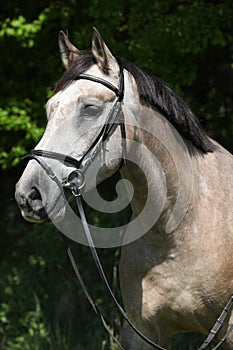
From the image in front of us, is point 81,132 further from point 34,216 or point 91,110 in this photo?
point 34,216

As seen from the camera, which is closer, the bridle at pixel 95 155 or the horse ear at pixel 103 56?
the bridle at pixel 95 155

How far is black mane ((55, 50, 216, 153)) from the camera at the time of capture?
11.7 ft

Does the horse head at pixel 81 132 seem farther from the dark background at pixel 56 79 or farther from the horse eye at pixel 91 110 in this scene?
the dark background at pixel 56 79

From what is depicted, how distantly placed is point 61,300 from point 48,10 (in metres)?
2.89

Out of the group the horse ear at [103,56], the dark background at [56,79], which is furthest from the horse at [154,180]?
the dark background at [56,79]

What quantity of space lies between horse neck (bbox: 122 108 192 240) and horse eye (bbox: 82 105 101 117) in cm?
26

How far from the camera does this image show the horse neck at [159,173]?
369 centimetres

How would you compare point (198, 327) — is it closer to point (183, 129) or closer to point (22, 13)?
point (183, 129)

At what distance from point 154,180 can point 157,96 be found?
1.39 ft

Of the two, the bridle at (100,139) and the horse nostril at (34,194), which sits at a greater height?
the bridle at (100,139)

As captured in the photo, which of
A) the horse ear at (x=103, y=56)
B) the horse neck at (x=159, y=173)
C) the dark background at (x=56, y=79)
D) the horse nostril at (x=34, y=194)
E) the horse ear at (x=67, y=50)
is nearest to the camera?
the horse nostril at (x=34, y=194)

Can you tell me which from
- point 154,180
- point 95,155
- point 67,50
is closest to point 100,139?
point 95,155

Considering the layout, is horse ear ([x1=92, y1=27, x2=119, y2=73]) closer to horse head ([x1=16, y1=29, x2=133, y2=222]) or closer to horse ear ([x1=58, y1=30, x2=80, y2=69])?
horse head ([x1=16, y1=29, x2=133, y2=222])

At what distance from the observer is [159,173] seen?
372 cm
